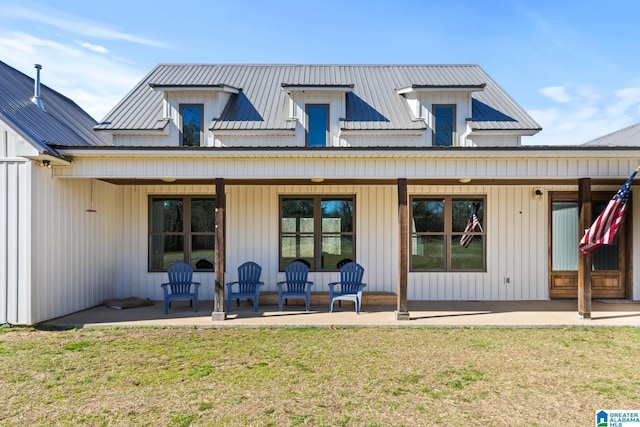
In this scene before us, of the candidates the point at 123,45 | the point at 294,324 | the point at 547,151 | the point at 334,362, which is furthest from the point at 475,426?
the point at 123,45

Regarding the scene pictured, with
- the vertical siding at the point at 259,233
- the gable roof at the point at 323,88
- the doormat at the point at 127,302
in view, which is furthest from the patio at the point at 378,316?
the gable roof at the point at 323,88

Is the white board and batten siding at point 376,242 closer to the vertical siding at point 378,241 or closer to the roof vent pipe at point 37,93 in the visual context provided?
the vertical siding at point 378,241

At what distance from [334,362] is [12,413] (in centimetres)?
313

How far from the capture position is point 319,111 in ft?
31.4

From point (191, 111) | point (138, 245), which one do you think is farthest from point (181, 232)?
point (191, 111)

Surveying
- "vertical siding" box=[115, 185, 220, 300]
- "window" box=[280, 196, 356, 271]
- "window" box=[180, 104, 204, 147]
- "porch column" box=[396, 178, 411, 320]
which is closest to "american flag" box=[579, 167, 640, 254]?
"porch column" box=[396, 178, 411, 320]

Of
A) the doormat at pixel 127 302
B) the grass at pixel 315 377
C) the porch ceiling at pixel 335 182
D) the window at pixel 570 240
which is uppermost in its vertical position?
the porch ceiling at pixel 335 182

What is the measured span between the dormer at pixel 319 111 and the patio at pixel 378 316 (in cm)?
407

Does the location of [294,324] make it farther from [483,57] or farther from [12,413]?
[483,57]

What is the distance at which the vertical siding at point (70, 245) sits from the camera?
625 centimetres

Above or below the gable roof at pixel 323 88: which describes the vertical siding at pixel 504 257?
below

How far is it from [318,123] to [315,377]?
6663mm

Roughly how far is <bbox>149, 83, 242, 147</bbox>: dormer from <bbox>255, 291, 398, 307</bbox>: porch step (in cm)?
397

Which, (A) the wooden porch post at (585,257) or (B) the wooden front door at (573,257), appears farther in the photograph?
(B) the wooden front door at (573,257)
